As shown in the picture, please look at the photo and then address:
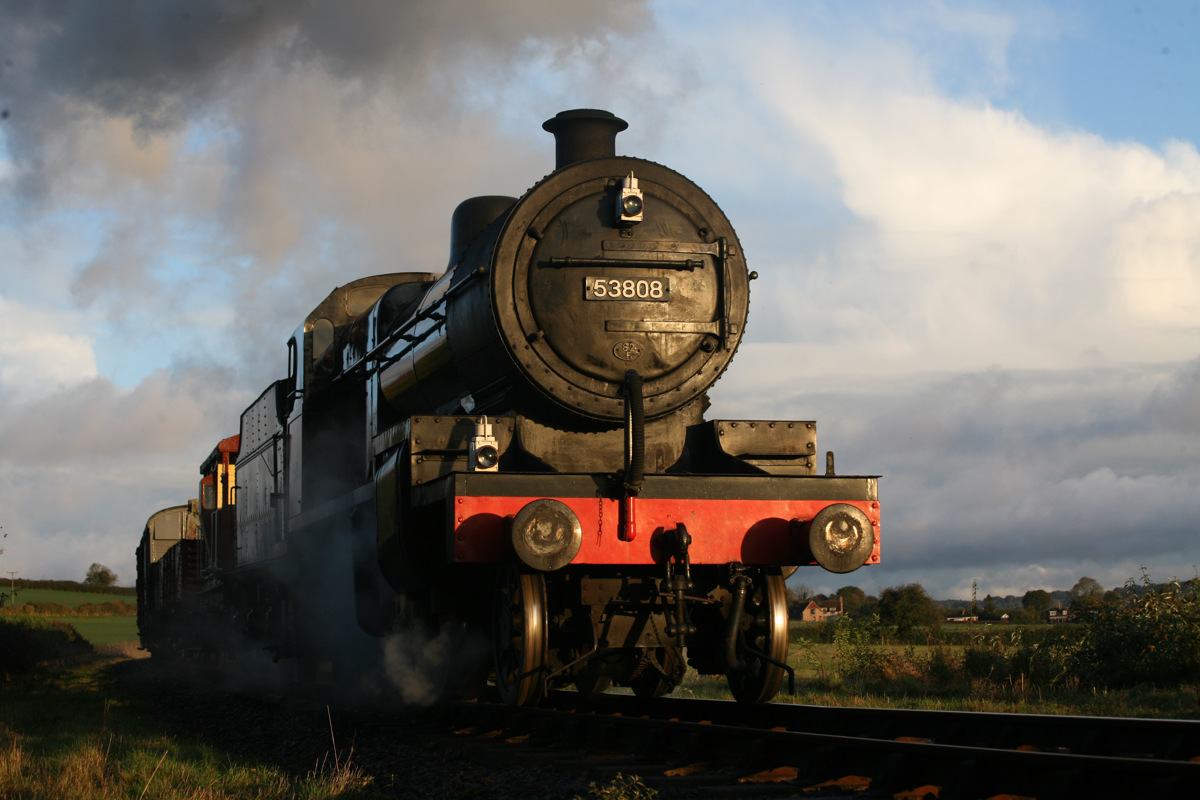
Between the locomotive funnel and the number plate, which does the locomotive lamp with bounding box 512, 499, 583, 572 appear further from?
the locomotive funnel

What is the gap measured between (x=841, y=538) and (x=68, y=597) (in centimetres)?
6067

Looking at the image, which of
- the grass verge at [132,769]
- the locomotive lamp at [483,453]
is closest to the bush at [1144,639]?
the locomotive lamp at [483,453]

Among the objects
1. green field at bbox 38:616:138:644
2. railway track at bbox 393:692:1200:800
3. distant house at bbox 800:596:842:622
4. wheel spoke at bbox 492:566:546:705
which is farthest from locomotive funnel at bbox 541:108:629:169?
green field at bbox 38:616:138:644

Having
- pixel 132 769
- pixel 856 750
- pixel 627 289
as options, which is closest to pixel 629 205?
pixel 627 289

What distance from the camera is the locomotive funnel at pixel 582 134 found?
23.5ft

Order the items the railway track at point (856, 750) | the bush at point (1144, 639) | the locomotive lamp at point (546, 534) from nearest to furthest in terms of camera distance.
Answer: the railway track at point (856, 750)
the locomotive lamp at point (546, 534)
the bush at point (1144, 639)

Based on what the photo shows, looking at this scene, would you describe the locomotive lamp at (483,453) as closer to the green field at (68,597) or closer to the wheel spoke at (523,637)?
the wheel spoke at (523,637)

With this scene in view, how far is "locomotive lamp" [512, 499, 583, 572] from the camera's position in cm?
540

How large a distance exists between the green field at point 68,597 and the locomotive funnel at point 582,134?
168 ft

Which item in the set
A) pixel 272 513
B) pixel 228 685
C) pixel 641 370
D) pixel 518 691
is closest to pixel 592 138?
pixel 641 370

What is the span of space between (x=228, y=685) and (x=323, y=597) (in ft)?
15.5

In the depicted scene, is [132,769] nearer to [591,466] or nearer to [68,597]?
[591,466]

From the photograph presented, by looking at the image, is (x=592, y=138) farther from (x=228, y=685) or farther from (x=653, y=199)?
(x=228, y=685)

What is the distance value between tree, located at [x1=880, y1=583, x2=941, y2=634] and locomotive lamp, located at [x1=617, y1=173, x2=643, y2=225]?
33.6 feet
